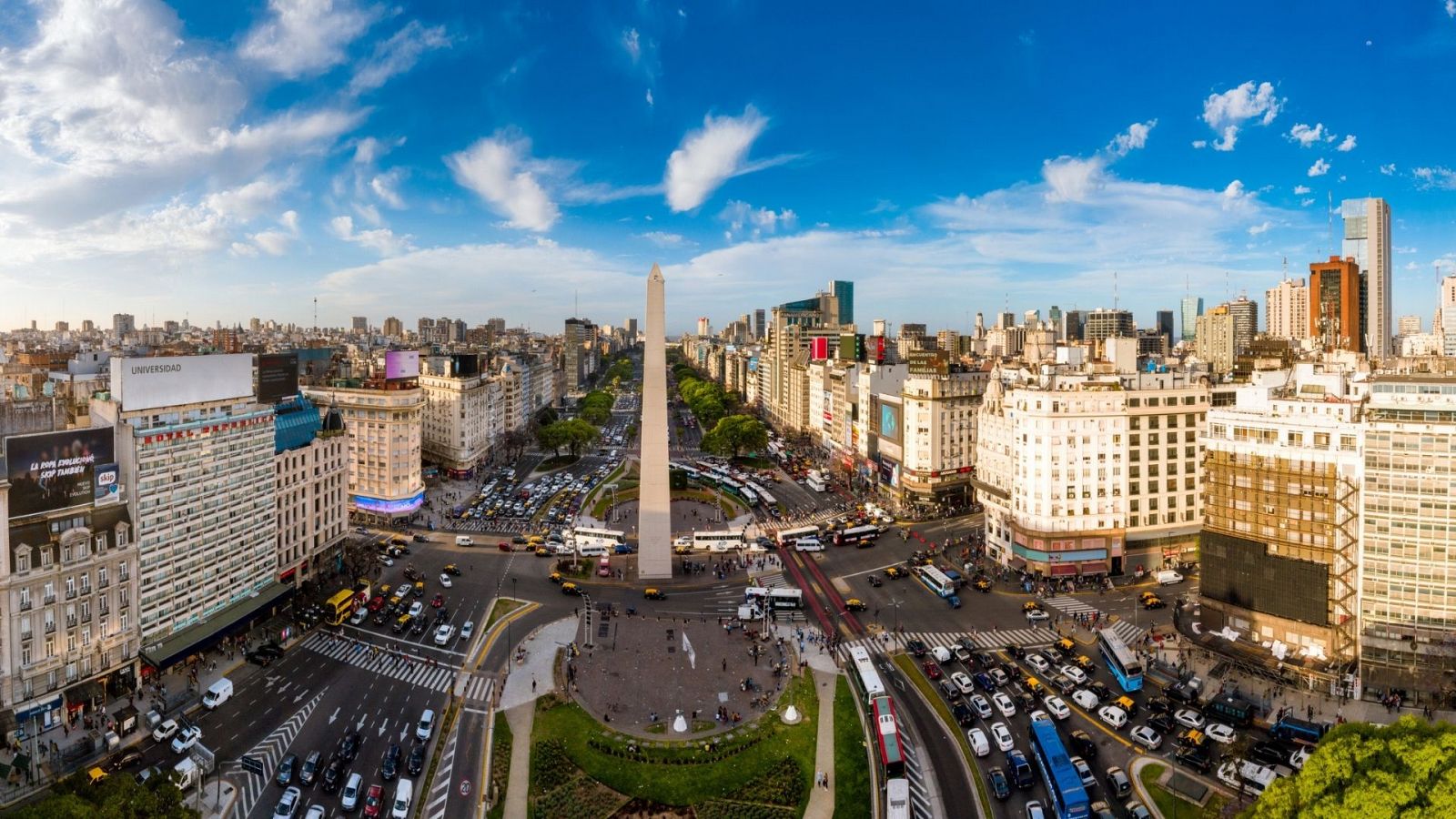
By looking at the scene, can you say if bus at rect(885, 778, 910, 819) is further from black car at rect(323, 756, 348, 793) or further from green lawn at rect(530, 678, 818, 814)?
black car at rect(323, 756, 348, 793)

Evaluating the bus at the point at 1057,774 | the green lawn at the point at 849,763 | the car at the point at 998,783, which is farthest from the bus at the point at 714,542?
the car at the point at 998,783

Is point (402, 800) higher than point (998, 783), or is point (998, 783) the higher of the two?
point (402, 800)

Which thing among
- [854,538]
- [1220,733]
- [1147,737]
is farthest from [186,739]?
[854,538]

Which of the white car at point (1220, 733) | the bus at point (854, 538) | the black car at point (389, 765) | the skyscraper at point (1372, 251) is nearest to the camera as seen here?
the black car at point (389, 765)

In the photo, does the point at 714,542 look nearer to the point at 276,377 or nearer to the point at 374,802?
the point at 276,377

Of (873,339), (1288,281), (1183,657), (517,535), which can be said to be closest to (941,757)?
(1183,657)

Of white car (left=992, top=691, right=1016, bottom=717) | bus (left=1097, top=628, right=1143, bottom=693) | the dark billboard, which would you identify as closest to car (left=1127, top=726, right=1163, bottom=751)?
bus (left=1097, top=628, right=1143, bottom=693)

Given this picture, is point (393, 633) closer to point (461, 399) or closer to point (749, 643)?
point (749, 643)

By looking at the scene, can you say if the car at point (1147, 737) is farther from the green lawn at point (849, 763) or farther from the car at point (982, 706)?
the green lawn at point (849, 763)
